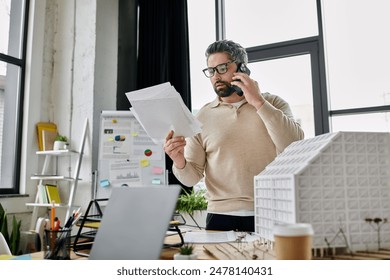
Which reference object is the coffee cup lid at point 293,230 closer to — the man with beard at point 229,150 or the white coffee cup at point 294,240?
the white coffee cup at point 294,240

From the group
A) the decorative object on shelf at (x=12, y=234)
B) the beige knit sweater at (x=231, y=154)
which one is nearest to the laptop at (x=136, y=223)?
the beige knit sweater at (x=231, y=154)

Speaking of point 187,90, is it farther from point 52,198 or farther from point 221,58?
point 221,58

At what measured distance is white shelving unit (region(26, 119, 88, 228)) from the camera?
3.03 m

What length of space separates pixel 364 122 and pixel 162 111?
7.71 feet

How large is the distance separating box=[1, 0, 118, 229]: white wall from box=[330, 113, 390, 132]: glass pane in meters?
2.06

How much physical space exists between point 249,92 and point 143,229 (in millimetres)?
778

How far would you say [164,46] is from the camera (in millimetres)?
3588

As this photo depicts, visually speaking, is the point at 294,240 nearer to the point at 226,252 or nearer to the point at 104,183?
the point at 226,252


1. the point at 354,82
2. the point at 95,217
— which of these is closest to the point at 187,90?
the point at 354,82

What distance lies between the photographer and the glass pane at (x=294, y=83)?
3158mm

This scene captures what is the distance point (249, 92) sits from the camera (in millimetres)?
1290

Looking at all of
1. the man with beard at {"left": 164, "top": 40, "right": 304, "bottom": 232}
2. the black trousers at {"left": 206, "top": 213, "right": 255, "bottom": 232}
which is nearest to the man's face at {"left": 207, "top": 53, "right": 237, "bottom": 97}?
the man with beard at {"left": 164, "top": 40, "right": 304, "bottom": 232}

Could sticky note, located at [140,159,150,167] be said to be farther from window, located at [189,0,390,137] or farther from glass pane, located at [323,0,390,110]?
glass pane, located at [323,0,390,110]

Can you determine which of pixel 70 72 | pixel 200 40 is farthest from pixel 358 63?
pixel 70 72
